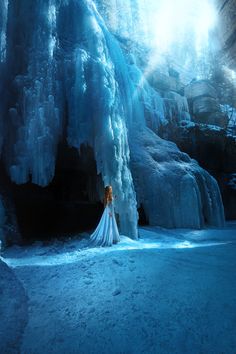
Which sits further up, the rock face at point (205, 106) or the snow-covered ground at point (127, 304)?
the rock face at point (205, 106)

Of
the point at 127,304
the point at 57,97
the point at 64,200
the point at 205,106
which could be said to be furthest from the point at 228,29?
the point at 205,106

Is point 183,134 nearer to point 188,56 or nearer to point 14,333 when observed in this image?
point 14,333

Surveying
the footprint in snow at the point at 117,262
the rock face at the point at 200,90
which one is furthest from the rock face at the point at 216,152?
the footprint in snow at the point at 117,262

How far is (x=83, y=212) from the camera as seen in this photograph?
51.3ft

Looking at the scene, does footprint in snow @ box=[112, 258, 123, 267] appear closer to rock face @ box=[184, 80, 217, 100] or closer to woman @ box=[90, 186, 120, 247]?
woman @ box=[90, 186, 120, 247]

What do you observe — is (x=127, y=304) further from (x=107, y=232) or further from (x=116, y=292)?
(x=107, y=232)

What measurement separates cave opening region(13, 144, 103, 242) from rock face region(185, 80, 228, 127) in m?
16.2

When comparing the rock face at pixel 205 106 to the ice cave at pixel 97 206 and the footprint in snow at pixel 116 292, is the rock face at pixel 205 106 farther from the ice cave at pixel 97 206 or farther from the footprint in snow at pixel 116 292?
the footprint in snow at pixel 116 292

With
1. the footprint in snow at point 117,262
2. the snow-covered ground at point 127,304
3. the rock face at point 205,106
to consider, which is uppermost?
the rock face at point 205,106

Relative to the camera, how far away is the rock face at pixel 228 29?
280 inches

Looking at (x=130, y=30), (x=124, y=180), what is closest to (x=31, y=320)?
(x=124, y=180)

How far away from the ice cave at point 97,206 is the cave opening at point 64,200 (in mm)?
81

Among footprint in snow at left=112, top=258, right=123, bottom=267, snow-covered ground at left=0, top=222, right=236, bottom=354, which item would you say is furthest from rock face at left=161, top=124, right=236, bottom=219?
footprint in snow at left=112, top=258, right=123, bottom=267

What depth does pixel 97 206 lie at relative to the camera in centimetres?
1527
